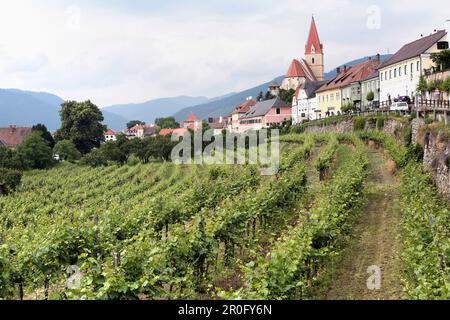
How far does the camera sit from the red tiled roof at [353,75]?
68.6m

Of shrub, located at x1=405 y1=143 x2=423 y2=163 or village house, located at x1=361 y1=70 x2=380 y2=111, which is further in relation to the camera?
village house, located at x1=361 y1=70 x2=380 y2=111

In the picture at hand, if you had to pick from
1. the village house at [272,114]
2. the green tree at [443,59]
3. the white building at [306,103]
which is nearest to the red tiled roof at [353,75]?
the white building at [306,103]

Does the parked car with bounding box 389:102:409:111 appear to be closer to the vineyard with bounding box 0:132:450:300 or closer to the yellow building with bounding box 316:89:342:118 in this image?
the vineyard with bounding box 0:132:450:300

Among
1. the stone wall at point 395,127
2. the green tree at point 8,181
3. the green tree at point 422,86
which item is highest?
the green tree at point 422,86

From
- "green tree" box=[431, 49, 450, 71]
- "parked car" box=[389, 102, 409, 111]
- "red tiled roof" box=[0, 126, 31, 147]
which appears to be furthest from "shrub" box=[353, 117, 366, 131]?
"red tiled roof" box=[0, 126, 31, 147]

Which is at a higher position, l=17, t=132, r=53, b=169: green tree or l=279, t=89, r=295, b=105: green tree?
l=279, t=89, r=295, b=105: green tree

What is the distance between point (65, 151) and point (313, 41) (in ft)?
221

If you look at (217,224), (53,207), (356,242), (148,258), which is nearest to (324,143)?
(53,207)

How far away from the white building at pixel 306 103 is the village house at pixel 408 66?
2525cm

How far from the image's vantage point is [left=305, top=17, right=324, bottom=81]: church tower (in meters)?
124

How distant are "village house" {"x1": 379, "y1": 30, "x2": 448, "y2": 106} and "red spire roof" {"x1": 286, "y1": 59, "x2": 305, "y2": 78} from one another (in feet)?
199

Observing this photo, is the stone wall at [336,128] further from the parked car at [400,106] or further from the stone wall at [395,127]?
the stone wall at [395,127]
